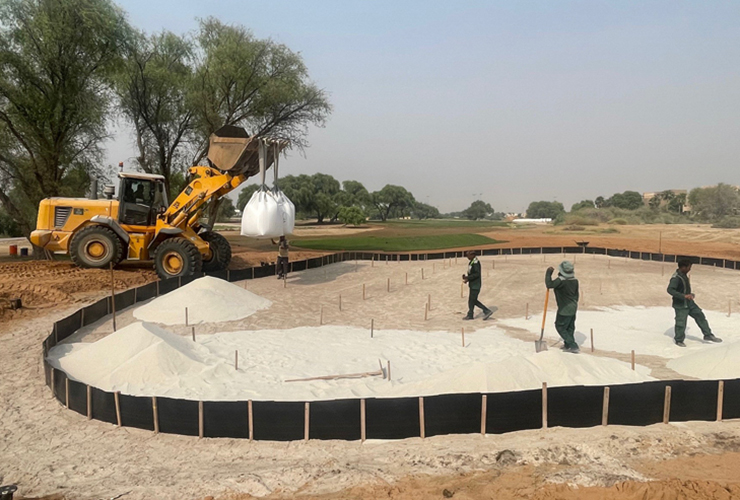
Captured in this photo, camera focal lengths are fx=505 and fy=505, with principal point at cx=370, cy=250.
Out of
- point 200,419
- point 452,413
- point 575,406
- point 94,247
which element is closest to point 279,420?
point 200,419

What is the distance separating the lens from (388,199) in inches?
3506

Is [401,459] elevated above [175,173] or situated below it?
below

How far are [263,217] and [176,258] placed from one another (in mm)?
4625

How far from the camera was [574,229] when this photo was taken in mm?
49844

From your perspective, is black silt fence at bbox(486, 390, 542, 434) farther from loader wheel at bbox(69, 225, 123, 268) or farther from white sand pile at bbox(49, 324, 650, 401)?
loader wheel at bbox(69, 225, 123, 268)

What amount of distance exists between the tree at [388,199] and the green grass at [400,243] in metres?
45.5

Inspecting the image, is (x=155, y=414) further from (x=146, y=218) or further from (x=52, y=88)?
(x=52, y=88)

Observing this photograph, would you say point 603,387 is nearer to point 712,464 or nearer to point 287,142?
point 712,464

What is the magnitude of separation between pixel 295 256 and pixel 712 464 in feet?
81.5

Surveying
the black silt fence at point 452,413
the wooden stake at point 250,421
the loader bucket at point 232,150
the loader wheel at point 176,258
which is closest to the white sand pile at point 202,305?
the loader wheel at point 176,258

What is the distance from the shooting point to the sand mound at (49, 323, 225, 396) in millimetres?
7473

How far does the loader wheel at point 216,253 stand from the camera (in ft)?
59.7

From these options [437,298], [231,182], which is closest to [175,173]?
[231,182]

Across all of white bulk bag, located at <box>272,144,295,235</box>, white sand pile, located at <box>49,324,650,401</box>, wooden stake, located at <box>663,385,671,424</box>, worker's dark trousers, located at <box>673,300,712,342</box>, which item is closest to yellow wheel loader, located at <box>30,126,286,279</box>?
white bulk bag, located at <box>272,144,295,235</box>
